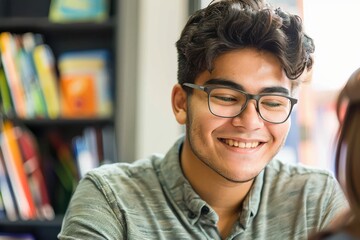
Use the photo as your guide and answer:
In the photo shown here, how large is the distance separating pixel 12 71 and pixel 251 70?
143 centimetres

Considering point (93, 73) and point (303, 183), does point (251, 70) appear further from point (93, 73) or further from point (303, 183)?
point (93, 73)

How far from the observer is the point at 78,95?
279cm

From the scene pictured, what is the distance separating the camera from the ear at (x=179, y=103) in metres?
1.75

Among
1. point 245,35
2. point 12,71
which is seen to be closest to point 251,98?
point 245,35

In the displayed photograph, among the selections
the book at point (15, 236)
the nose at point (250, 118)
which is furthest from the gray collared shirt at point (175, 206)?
the book at point (15, 236)

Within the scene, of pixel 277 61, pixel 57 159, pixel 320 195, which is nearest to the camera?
pixel 277 61

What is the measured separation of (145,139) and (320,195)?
119cm

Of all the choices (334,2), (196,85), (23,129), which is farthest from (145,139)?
(196,85)

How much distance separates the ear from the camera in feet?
5.73

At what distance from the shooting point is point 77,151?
2770mm

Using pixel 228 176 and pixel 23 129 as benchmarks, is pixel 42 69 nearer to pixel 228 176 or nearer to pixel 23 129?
pixel 23 129

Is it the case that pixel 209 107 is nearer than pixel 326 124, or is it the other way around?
pixel 209 107

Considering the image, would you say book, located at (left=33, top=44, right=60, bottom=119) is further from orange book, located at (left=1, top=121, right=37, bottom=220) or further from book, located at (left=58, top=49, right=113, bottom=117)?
orange book, located at (left=1, top=121, right=37, bottom=220)

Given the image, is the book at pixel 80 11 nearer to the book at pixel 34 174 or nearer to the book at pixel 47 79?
the book at pixel 47 79
